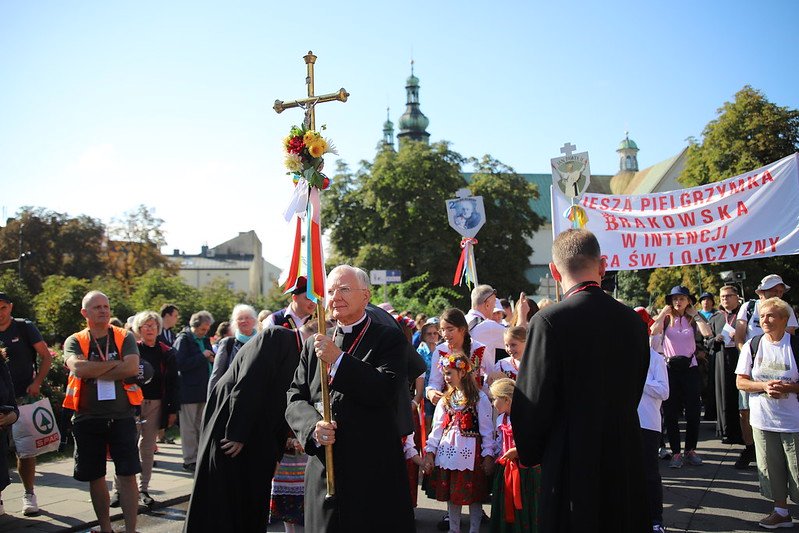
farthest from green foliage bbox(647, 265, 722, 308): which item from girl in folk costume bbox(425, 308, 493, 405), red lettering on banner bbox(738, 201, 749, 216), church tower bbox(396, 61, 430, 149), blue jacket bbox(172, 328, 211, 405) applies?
church tower bbox(396, 61, 430, 149)

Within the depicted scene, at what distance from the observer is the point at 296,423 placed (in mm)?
4234

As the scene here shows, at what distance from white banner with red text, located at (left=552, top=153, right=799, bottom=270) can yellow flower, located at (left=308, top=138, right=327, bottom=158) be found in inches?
169

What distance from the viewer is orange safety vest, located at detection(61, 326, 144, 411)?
603 cm

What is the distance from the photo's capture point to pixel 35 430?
23.9 ft

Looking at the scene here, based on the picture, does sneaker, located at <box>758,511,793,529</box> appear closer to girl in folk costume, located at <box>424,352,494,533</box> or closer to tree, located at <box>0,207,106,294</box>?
girl in folk costume, located at <box>424,352,494,533</box>

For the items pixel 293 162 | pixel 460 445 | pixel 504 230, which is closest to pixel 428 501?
pixel 460 445

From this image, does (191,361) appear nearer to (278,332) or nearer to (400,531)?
(278,332)

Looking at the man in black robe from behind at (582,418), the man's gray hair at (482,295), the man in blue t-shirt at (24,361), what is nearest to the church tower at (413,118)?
the man's gray hair at (482,295)

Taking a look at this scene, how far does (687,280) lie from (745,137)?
280 inches

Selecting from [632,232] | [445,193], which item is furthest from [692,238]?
[445,193]

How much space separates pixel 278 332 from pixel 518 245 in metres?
36.3

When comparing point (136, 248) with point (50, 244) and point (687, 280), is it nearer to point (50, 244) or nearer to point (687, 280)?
point (50, 244)

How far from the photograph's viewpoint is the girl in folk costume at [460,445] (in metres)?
5.96

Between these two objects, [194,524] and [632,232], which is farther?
[632,232]
